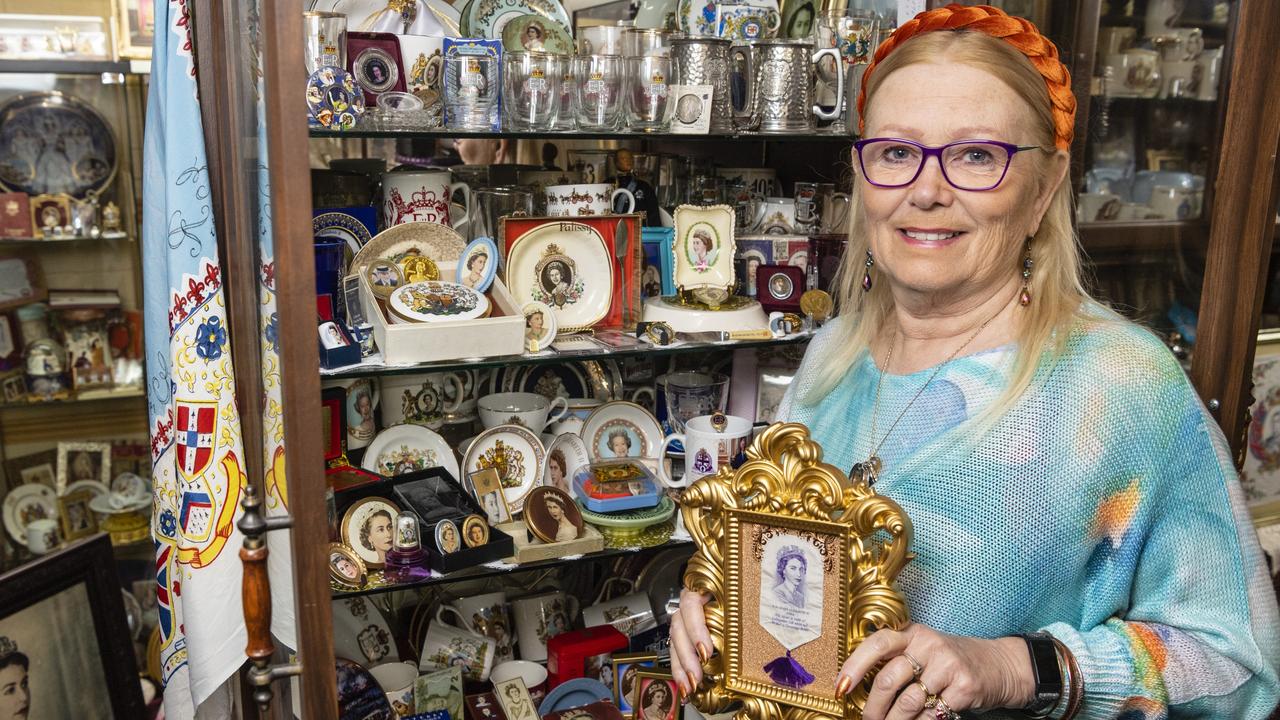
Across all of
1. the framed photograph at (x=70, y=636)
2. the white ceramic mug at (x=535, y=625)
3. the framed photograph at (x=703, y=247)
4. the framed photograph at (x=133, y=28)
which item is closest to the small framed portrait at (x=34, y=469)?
the framed photograph at (x=70, y=636)

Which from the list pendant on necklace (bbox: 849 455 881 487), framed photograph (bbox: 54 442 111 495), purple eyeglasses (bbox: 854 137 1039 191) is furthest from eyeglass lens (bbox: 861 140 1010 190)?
framed photograph (bbox: 54 442 111 495)

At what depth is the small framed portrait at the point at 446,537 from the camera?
6.48 feet

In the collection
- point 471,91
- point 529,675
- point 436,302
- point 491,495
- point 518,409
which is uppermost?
point 471,91

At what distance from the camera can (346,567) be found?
1.93m

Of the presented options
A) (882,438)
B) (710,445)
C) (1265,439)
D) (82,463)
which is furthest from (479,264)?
(1265,439)

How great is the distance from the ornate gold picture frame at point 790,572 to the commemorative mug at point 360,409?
3.06ft

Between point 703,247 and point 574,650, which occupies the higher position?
point 703,247

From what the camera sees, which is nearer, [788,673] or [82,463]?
[788,673]

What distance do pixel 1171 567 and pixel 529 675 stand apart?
1.45 m

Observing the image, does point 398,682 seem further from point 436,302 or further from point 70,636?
point 436,302

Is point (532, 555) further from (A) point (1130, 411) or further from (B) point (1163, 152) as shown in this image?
(B) point (1163, 152)

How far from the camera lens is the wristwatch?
132 centimetres

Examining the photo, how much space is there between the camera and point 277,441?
1.60 meters

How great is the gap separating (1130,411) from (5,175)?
258 cm
